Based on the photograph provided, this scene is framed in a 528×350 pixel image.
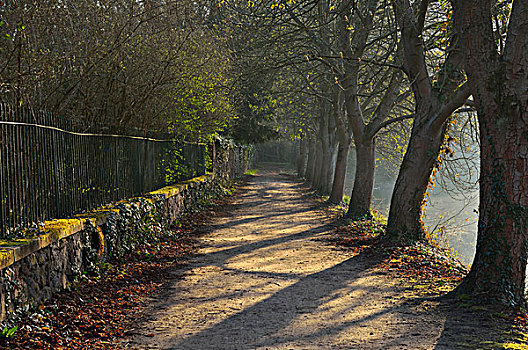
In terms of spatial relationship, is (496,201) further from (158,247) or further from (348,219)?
(348,219)

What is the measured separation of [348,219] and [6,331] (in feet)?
40.1

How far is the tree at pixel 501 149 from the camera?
614 centimetres

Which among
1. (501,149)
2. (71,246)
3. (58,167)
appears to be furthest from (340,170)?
(71,246)

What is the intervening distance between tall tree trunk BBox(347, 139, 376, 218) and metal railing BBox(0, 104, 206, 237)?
279 inches

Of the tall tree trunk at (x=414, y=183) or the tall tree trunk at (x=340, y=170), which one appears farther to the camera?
the tall tree trunk at (x=340, y=170)

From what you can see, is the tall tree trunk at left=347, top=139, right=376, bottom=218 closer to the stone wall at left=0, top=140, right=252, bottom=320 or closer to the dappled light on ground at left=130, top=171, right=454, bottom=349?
the dappled light on ground at left=130, top=171, right=454, bottom=349

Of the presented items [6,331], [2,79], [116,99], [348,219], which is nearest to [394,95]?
[348,219]

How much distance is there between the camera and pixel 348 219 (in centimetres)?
1585

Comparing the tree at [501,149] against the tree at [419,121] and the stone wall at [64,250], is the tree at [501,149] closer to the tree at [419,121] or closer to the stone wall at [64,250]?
the tree at [419,121]

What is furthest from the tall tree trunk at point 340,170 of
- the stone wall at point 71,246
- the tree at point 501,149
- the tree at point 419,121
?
the tree at point 501,149

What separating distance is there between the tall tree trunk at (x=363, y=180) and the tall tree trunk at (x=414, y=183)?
491cm

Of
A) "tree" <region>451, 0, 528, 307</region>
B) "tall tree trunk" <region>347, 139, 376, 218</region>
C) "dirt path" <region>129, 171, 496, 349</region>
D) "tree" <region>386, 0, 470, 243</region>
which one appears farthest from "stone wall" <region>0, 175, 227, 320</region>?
"tall tree trunk" <region>347, 139, 376, 218</region>

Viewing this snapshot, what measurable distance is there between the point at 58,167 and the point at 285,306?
3631 millimetres

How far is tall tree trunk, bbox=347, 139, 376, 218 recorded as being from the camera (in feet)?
53.1
